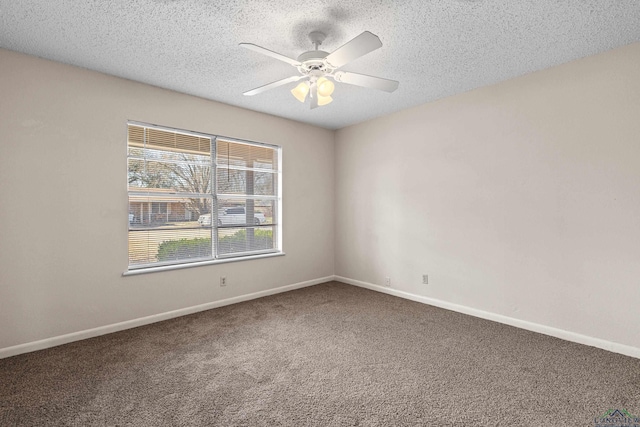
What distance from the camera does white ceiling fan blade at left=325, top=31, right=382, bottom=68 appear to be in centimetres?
187

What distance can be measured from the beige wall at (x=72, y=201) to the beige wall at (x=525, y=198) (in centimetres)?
249

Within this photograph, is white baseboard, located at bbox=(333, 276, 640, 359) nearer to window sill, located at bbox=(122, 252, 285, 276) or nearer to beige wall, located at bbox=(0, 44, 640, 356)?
beige wall, located at bbox=(0, 44, 640, 356)

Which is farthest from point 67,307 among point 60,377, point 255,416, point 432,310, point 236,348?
point 432,310

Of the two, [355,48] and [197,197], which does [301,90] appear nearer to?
[355,48]

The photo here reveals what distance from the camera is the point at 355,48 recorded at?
1996 mm

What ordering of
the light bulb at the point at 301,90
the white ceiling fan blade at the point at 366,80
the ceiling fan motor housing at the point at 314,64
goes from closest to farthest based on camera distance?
the ceiling fan motor housing at the point at 314,64 < the white ceiling fan blade at the point at 366,80 < the light bulb at the point at 301,90

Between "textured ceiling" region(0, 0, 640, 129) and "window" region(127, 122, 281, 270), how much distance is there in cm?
76

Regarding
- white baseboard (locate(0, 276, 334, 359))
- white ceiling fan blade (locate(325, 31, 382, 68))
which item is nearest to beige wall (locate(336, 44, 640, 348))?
white baseboard (locate(0, 276, 334, 359))

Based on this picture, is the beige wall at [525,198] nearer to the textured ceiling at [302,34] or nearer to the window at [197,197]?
the textured ceiling at [302,34]

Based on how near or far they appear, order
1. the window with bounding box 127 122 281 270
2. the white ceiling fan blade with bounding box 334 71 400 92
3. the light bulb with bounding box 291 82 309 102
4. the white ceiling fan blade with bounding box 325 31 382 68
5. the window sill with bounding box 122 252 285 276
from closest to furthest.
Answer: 1. the white ceiling fan blade with bounding box 325 31 382 68
2. the white ceiling fan blade with bounding box 334 71 400 92
3. the light bulb with bounding box 291 82 309 102
4. the window sill with bounding box 122 252 285 276
5. the window with bounding box 127 122 281 270

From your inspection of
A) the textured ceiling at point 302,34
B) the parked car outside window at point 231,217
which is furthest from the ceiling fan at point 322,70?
the parked car outside window at point 231,217

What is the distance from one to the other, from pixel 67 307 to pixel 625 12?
16.3 ft

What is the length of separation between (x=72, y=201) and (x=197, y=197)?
121 cm

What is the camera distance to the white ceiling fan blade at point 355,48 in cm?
187
